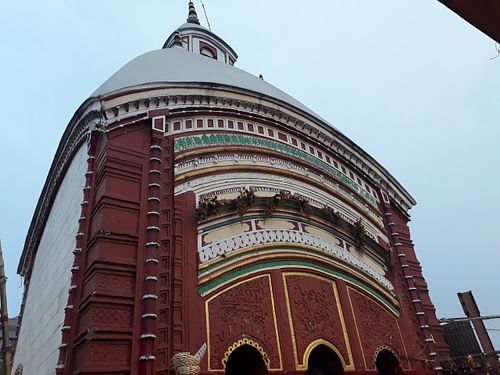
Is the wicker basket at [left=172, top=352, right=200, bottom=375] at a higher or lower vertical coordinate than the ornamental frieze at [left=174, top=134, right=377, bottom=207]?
lower

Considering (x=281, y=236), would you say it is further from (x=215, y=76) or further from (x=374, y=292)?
(x=215, y=76)

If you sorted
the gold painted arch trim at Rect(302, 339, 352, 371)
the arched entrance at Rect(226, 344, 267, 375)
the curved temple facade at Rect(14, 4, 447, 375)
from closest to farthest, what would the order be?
1. the curved temple facade at Rect(14, 4, 447, 375)
2. the arched entrance at Rect(226, 344, 267, 375)
3. the gold painted arch trim at Rect(302, 339, 352, 371)

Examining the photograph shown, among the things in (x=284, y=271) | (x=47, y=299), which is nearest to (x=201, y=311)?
(x=284, y=271)

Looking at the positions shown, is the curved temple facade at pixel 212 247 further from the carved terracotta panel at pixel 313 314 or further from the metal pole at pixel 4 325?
the metal pole at pixel 4 325

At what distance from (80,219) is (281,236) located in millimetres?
3768

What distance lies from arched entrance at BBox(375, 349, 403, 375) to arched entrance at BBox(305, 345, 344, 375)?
1279mm

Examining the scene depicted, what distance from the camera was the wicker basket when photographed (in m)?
5.50

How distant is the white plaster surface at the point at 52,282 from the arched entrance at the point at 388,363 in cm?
Result: 638

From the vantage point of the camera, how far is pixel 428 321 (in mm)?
10172

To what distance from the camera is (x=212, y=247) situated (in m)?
7.32

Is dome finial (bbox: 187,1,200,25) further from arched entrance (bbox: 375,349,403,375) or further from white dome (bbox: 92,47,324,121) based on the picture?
arched entrance (bbox: 375,349,403,375)

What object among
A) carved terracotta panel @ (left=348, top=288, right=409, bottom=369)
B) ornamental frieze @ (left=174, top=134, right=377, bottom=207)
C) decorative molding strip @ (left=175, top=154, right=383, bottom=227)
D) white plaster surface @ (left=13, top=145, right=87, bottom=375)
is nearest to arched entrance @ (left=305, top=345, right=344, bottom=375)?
carved terracotta panel @ (left=348, top=288, right=409, bottom=369)

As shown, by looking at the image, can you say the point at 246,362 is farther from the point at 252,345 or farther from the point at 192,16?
the point at 192,16

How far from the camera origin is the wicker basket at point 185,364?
18.0ft
